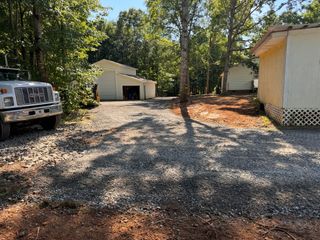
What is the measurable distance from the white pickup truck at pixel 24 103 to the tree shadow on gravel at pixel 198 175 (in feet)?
4.82

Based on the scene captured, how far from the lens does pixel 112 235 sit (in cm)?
290

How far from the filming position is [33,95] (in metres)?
7.91

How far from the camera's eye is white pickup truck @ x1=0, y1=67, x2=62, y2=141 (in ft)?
23.6

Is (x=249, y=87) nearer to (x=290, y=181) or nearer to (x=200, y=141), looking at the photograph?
(x=200, y=141)

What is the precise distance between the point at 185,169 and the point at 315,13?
2882 cm

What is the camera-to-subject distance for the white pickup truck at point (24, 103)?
23.6ft

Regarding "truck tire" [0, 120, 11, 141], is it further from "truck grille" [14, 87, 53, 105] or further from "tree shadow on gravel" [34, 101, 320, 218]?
"tree shadow on gravel" [34, 101, 320, 218]

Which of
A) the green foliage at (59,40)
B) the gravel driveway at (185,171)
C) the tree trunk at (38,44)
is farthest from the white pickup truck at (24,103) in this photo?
the green foliage at (59,40)

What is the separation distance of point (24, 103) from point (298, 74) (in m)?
9.01

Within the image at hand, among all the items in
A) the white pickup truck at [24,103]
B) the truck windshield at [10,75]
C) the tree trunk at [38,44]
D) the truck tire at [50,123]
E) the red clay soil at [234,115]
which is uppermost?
the tree trunk at [38,44]

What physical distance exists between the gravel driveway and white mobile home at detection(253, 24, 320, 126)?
1.61m

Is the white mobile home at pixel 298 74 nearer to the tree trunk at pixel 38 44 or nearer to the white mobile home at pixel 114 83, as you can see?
the tree trunk at pixel 38 44

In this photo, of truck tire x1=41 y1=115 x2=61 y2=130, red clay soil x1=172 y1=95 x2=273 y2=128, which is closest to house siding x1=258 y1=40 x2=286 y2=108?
red clay soil x1=172 y1=95 x2=273 y2=128

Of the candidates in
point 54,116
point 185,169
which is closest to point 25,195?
point 185,169
